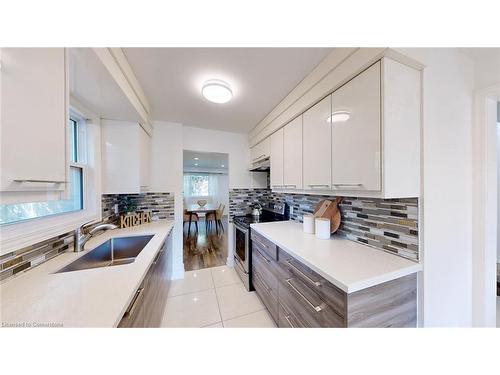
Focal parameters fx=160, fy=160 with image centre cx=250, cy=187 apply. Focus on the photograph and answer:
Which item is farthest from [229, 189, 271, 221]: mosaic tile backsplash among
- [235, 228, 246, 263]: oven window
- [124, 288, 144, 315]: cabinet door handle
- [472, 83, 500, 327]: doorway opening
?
[472, 83, 500, 327]: doorway opening

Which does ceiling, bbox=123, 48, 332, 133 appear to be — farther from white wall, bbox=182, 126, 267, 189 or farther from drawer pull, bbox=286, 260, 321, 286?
drawer pull, bbox=286, 260, 321, 286

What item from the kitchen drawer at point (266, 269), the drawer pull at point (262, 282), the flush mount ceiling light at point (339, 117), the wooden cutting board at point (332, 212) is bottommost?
the drawer pull at point (262, 282)

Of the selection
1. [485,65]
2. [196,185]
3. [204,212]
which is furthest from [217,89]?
[196,185]

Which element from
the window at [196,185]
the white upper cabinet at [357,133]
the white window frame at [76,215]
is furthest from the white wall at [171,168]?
the window at [196,185]

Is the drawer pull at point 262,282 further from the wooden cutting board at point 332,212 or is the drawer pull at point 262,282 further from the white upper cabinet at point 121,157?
the white upper cabinet at point 121,157

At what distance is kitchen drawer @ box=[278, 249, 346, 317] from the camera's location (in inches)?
32.3

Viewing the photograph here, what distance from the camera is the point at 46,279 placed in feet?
2.77

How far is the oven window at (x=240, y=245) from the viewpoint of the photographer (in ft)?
7.11

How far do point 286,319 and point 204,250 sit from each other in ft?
8.45

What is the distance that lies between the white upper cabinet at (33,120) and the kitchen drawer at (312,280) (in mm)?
1368

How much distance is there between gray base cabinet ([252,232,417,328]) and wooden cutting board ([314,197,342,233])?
0.55 meters
